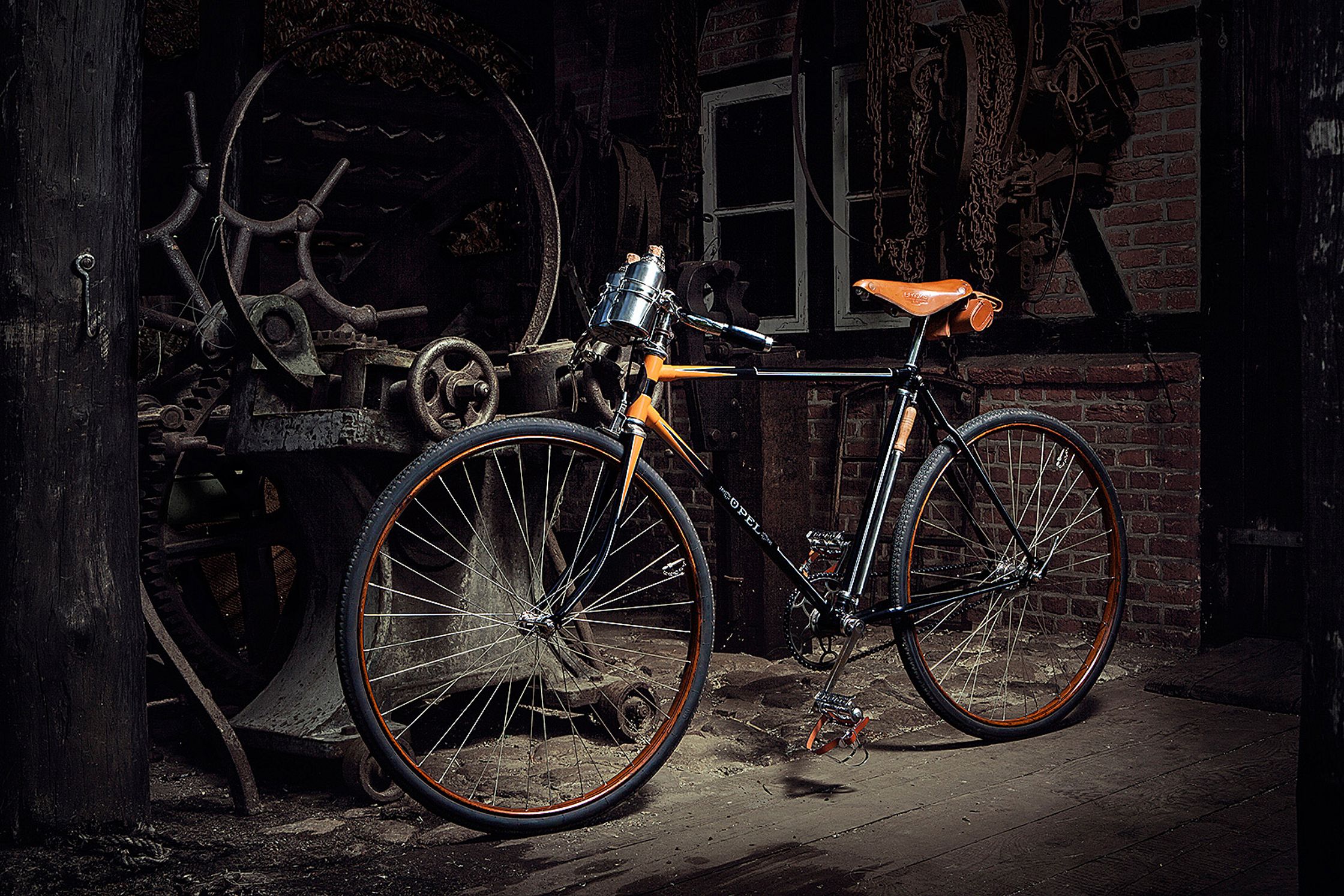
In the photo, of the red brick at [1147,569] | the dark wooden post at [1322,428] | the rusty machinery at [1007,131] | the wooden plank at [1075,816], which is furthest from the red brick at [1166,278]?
the dark wooden post at [1322,428]

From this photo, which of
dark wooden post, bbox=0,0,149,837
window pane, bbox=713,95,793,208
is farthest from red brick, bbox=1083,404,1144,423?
dark wooden post, bbox=0,0,149,837

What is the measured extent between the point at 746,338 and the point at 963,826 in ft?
4.26

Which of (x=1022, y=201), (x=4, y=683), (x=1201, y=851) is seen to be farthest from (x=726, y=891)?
(x=1022, y=201)

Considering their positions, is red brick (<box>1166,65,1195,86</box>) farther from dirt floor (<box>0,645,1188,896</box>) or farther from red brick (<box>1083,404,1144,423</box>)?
dirt floor (<box>0,645,1188,896</box>)

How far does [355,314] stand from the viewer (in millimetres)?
4070

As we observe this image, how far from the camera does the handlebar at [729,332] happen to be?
124 inches

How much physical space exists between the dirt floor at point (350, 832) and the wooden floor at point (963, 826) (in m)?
0.01

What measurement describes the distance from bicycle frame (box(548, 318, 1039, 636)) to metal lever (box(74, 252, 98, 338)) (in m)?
1.22

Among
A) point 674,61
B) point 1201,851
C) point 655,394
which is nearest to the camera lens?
point 1201,851

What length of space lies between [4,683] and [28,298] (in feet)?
2.83

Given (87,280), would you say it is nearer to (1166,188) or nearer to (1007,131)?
(1007,131)

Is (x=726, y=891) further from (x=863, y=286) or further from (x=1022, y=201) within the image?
(x=1022, y=201)

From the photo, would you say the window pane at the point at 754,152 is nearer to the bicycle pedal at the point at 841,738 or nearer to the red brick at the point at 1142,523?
the red brick at the point at 1142,523

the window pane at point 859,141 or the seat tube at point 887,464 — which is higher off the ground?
the window pane at point 859,141
